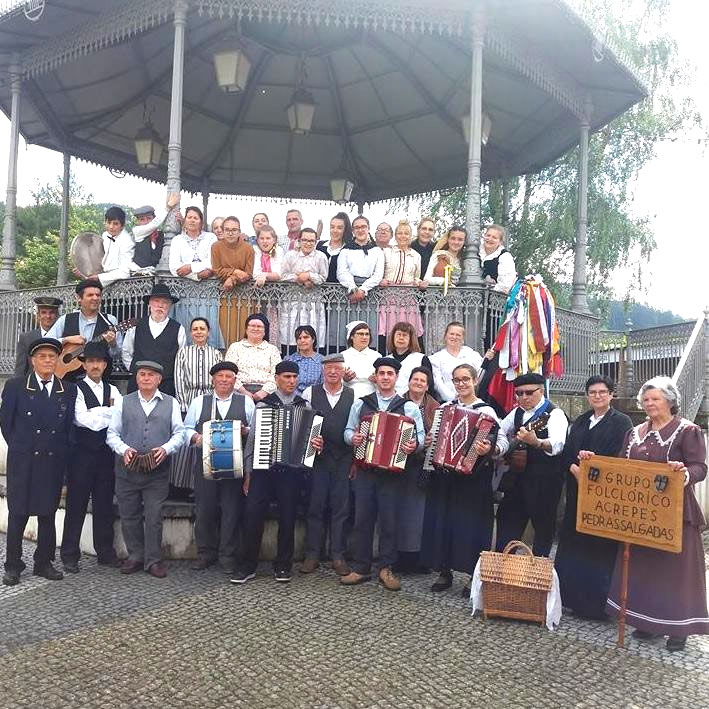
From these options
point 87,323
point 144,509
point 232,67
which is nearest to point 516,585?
point 144,509

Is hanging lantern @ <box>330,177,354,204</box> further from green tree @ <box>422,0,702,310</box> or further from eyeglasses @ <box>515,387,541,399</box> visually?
eyeglasses @ <box>515,387,541,399</box>

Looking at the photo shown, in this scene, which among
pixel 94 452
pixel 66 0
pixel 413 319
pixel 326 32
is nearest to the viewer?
pixel 94 452

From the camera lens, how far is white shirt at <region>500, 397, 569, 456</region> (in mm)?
5938

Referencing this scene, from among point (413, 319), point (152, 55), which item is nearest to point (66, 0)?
point (152, 55)

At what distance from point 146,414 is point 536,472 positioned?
11.6 feet

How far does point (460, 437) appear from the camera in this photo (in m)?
5.99

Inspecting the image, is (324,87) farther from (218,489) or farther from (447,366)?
(218,489)

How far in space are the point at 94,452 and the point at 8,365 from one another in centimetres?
438

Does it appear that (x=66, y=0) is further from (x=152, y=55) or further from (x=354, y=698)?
(x=354, y=698)

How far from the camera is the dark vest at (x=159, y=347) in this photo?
24.0 feet

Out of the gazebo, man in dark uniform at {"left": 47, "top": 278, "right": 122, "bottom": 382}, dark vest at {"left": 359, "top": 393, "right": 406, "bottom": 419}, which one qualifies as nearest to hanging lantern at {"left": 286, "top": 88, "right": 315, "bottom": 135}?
the gazebo

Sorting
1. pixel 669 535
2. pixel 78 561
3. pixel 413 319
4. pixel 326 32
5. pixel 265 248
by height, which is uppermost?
pixel 326 32

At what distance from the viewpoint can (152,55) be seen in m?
11.5

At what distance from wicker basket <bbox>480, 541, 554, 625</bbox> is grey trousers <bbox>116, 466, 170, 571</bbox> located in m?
2.96
